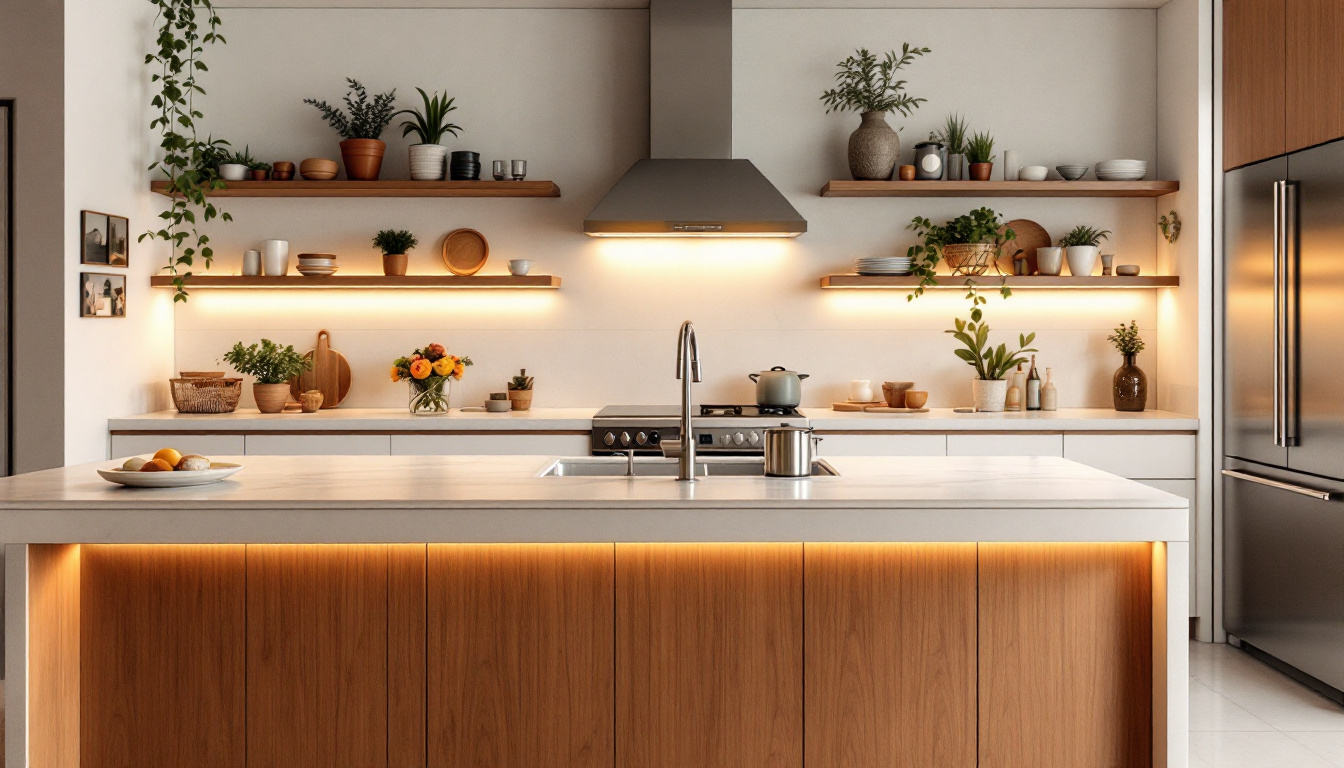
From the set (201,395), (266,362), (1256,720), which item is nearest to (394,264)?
(266,362)

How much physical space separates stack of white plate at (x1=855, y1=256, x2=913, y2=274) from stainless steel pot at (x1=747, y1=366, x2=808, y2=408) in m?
0.69

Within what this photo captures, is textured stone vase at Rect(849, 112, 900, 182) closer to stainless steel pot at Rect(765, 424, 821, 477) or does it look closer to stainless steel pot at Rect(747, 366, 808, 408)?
stainless steel pot at Rect(747, 366, 808, 408)

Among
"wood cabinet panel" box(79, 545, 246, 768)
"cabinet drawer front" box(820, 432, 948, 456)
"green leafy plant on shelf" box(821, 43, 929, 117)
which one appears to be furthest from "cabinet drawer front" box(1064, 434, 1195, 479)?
"wood cabinet panel" box(79, 545, 246, 768)

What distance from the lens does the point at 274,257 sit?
5086 mm

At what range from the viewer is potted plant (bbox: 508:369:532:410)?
5.11m

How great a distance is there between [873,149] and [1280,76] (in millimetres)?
1734

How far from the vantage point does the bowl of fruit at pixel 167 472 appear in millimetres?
2564

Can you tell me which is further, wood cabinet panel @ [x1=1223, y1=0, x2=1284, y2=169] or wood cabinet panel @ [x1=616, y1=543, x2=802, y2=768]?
wood cabinet panel @ [x1=1223, y1=0, x2=1284, y2=169]

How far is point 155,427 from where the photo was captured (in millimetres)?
4574

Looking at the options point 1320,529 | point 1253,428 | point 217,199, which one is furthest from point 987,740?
point 217,199

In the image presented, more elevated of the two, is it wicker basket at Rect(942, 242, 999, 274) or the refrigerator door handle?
wicker basket at Rect(942, 242, 999, 274)

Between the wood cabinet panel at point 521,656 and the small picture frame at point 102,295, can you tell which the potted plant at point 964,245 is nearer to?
the wood cabinet panel at point 521,656

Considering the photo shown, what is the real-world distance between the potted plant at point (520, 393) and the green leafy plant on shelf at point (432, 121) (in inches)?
50.6

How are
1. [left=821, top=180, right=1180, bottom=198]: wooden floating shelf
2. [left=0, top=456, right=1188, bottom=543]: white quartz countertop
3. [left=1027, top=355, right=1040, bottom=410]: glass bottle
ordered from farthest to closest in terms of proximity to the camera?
[left=1027, top=355, right=1040, bottom=410]: glass bottle → [left=821, top=180, right=1180, bottom=198]: wooden floating shelf → [left=0, top=456, right=1188, bottom=543]: white quartz countertop
